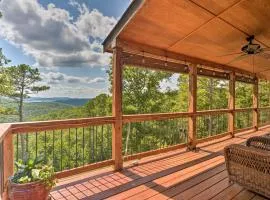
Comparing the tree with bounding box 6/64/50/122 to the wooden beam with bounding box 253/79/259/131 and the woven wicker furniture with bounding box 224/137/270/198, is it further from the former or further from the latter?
the woven wicker furniture with bounding box 224/137/270/198

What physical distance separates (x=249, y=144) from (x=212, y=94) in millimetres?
15326

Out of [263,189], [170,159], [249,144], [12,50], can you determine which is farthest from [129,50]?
[12,50]

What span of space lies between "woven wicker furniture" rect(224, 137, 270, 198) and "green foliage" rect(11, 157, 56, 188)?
101 inches

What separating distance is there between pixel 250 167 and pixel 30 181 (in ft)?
9.29

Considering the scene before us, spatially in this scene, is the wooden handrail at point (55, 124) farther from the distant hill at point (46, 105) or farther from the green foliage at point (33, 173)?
the distant hill at point (46, 105)

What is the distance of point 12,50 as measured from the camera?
19047 millimetres

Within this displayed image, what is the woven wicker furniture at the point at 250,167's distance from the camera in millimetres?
2932

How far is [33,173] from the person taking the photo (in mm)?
2432

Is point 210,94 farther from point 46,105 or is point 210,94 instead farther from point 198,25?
point 198,25

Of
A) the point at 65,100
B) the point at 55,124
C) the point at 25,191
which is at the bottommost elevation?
the point at 25,191

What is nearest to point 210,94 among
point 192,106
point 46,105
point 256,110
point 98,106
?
point 256,110

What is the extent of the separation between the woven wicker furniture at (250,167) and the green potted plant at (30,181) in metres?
2.57

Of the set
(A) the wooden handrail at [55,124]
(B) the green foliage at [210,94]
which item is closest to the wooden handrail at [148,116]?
(A) the wooden handrail at [55,124]

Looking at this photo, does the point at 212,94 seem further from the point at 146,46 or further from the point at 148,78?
the point at 146,46
